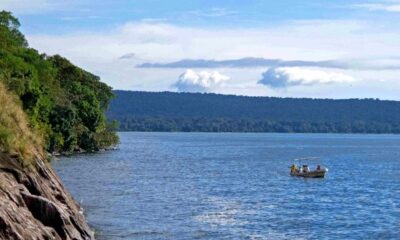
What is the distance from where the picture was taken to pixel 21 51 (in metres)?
→ 94.8

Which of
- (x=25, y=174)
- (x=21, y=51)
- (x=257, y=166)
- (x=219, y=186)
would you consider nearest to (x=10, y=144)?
(x=25, y=174)

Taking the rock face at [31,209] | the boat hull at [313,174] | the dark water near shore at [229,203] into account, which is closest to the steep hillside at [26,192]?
the rock face at [31,209]

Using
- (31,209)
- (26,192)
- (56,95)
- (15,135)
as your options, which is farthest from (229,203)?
(56,95)

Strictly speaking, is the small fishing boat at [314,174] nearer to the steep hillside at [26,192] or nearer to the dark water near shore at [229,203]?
the dark water near shore at [229,203]

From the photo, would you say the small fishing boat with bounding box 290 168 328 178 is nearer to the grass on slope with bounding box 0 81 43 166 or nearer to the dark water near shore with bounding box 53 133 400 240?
the dark water near shore with bounding box 53 133 400 240

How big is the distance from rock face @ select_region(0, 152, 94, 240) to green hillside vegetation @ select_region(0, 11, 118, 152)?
108ft

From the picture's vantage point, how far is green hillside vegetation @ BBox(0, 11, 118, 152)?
7744 cm

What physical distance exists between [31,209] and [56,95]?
82024 mm

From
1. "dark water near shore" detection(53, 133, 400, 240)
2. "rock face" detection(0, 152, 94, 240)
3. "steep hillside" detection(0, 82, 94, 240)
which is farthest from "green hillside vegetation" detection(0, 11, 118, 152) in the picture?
"rock face" detection(0, 152, 94, 240)

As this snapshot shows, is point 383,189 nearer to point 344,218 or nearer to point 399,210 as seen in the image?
point 399,210

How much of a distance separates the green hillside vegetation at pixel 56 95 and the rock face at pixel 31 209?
33.1 m

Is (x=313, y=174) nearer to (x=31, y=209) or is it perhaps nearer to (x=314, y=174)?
(x=314, y=174)

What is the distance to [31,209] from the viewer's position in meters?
29.3

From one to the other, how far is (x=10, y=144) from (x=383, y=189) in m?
52.2
